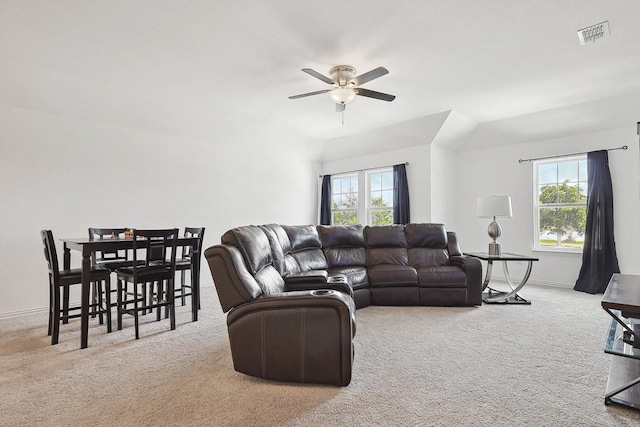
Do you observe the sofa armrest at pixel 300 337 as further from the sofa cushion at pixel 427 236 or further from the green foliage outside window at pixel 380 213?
the green foliage outside window at pixel 380 213

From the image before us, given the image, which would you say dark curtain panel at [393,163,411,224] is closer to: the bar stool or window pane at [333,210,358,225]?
window pane at [333,210,358,225]

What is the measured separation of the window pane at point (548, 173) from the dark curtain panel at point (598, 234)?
54cm

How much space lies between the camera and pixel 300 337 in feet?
6.73

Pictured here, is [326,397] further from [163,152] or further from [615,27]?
[163,152]

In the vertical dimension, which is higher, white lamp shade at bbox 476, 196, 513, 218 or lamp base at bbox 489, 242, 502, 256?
white lamp shade at bbox 476, 196, 513, 218

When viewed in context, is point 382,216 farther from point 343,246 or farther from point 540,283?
point 540,283

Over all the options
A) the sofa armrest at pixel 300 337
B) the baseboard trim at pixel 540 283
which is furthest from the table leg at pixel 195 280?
the baseboard trim at pixel 540 283

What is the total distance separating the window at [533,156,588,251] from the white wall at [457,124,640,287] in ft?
0.50

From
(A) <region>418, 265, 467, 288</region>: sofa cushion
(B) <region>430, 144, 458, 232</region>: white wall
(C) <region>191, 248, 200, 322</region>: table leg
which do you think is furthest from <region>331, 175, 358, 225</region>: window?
(C) <region>191, 248, 200, 322</region>: table leg

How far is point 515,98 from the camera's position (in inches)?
181

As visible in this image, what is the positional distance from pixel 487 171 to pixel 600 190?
1.69 meters

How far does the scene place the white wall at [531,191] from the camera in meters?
4.76

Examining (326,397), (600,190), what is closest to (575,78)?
(600,190)

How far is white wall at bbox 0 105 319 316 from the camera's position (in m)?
3.84
